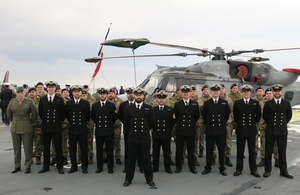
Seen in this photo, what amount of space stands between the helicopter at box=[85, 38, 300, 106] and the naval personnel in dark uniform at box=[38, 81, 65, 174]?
2.84 m

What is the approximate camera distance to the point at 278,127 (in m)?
4.39

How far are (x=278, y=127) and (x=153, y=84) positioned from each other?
3.93 metres

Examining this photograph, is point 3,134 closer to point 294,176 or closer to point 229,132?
point 229,132

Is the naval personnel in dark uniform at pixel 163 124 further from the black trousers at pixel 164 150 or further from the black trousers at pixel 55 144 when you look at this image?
the black trousers at pixel 55 144

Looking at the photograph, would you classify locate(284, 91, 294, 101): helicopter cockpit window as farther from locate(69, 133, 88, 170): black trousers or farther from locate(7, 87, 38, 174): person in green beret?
locate(7, 87, 38, 174): person in green beret

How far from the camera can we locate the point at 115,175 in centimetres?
453

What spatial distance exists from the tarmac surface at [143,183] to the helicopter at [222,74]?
9.90ft

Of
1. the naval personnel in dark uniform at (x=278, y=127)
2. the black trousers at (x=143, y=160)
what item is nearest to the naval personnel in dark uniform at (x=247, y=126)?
the naval personnel in dark uniform at (x=278, y=127)

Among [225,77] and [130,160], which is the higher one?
[225,77]

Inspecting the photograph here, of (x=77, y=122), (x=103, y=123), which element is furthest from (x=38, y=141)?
(x=103, y=123)

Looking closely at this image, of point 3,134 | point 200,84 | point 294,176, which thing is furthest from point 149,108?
point 3,134

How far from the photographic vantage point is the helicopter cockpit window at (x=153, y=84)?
7444mm

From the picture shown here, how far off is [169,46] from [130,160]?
156 inches

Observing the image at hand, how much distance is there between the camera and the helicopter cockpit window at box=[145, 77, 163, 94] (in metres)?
7.44
